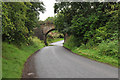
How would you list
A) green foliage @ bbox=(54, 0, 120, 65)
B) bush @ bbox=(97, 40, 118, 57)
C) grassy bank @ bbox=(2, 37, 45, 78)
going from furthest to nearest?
1. green foliage @ bbox=(54, 0, 120, 65)
2. bush @ bbox=(97, 40, 118, 57)
3. grassy bank @ bbox=(2, 37, 45, 78)

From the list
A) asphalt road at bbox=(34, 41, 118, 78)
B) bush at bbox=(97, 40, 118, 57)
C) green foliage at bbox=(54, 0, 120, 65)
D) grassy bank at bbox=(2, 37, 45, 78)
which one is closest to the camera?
asphalt road at bbox=(34, 41, 118, 78)

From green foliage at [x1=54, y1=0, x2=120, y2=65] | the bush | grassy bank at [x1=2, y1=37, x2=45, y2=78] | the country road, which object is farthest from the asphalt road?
green foliage at [x1=54, y1=0, x2=120, y2=65]

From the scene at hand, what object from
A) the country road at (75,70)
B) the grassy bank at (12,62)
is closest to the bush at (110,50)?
the country road at (75,70)

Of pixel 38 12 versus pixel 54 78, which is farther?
pixel 38 12

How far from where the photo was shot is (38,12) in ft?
69.5

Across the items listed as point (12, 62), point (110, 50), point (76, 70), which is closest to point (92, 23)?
point (110, 50)

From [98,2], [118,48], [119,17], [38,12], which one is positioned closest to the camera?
[118,48]

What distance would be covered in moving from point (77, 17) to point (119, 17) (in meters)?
7.18

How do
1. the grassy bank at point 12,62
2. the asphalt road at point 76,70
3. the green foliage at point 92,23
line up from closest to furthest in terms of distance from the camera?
1. the asphalt road at point 76,70
2. the grassy bank at point 12,62
3. the green foliage at point 92,23

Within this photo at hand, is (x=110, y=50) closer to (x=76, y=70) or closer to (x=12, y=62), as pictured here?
(x=76, y=70)

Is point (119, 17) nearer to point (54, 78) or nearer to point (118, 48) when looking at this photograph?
point (118, 48)

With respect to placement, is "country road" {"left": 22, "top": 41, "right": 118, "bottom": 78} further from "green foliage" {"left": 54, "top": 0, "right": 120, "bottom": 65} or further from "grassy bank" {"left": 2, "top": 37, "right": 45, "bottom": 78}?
"green foliage" {"left": 54, "top": 0, "right": 120, "bottom": 65}

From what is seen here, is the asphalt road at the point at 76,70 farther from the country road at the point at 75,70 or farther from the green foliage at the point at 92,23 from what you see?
the green foliage at the point at 92,23

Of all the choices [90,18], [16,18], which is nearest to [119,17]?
[90,18]
